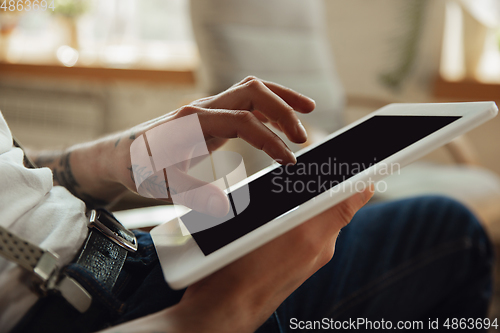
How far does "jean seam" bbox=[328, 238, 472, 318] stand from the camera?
0.39 m

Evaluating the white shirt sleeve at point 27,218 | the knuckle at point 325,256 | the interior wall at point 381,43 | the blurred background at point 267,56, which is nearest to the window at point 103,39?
the blurred background at point 267,56

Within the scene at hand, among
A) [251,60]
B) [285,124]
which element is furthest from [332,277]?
[251,60]

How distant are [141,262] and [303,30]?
1.03 metres

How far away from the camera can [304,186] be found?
24cm

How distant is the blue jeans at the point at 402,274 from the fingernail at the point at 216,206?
13 centimetres

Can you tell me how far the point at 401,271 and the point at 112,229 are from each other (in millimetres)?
341

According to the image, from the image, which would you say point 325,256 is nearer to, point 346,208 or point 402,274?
point 346,208

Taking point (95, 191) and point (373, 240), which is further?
point (373, 240)

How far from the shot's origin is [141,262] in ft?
0.80

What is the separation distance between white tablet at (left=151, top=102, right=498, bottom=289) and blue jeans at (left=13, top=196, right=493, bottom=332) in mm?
123

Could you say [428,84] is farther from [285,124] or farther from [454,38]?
[285,124]

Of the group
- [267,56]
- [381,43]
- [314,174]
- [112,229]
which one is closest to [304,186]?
[314,174]

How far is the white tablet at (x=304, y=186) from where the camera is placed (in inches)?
8.0

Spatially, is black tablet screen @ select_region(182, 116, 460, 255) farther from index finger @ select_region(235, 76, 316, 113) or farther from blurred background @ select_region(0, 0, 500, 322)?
blurred background @ select_region(0, 0, 500, 322)
